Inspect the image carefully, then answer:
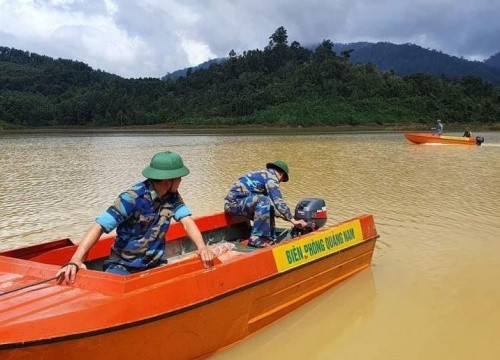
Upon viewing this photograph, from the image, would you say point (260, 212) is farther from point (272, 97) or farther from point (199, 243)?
point (272, 97)

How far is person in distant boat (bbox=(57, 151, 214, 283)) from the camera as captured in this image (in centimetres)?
386

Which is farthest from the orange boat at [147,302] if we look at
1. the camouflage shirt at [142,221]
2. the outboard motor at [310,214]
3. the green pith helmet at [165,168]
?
the outboard motor at [310,214]

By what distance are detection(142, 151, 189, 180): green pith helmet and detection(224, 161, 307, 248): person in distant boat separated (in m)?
2.20

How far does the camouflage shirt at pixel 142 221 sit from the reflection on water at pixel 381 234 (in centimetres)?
109

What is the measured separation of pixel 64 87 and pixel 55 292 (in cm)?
11643

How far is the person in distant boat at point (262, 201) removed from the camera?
6.09 metres

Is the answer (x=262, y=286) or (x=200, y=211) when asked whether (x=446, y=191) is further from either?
(x=262, y=286)

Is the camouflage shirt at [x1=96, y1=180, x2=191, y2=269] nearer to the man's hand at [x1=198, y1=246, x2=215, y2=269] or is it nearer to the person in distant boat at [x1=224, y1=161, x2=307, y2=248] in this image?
the man's hand at [x1=198, y1=246, x2=215, y2=269]

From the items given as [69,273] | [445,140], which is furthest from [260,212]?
[445,140]

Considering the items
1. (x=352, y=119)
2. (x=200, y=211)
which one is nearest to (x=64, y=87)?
(x=352, y=119)

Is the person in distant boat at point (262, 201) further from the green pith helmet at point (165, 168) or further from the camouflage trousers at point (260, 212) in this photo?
the green pith helmet at point (165, 168)

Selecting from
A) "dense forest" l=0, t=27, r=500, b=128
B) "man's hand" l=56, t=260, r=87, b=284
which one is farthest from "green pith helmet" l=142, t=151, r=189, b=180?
"dense forest" l=0, t=27, r=500, b=128

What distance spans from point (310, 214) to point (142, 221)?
121 inches

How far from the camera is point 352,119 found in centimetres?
6831
